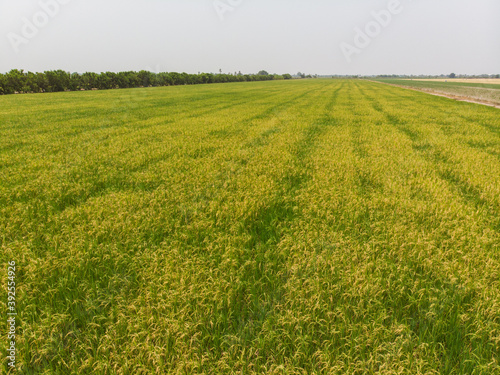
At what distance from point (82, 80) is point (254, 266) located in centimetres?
8538

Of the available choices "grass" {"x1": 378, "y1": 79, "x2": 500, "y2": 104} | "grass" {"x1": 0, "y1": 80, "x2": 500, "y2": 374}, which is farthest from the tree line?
"grass" {"x1": 378, "y1": 79, "x2": 500, "y2": 104}

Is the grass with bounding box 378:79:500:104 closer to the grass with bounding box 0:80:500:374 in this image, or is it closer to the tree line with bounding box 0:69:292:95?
the grass with bounding box 0:80:500:374

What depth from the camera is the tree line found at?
5446cm

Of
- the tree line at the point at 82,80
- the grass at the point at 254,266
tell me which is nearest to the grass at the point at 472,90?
the grass at the point at 254,266

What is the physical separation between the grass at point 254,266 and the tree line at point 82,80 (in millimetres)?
65071

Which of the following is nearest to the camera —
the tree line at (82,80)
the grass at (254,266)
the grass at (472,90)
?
the grass at (254,266)

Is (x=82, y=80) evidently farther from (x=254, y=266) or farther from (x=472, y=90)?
(x=472, y=90)

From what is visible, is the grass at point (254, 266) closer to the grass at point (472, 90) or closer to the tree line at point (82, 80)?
the grass at point (472, 90)

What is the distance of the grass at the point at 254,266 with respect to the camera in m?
2.74

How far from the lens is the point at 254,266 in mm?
4027

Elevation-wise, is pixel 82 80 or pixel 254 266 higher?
pixel 82 80

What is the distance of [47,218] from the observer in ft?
18.1

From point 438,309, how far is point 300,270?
1788mm

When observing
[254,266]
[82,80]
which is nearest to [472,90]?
[254,266]
